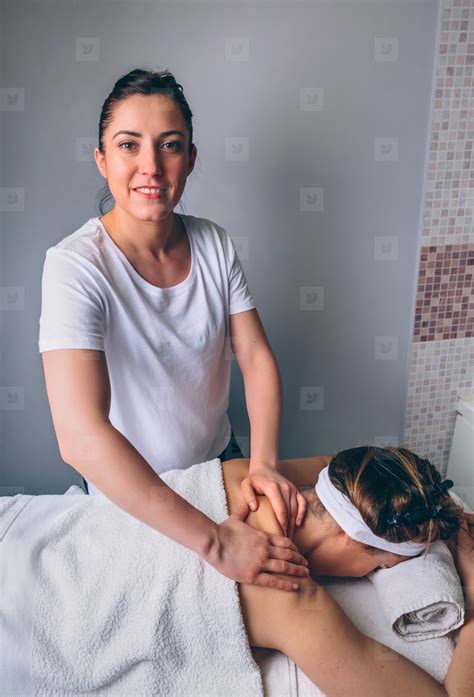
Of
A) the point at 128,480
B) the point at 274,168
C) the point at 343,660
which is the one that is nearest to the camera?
the point at 343,660

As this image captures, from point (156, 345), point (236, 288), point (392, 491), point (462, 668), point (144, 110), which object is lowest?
point (462, 668)

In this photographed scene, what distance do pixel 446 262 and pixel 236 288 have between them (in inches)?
36.1

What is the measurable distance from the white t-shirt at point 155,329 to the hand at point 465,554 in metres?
0.64

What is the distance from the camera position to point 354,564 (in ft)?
4.25

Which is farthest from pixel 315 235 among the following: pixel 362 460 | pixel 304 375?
pixel 362 460

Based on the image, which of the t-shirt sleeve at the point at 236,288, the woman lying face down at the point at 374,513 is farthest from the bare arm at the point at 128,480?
the t-shirt sleeve at the point at 236,288

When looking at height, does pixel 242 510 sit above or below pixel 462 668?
above

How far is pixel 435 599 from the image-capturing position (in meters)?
1.17

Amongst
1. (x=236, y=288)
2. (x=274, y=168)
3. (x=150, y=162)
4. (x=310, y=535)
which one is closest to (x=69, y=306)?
(x=150, y=162)

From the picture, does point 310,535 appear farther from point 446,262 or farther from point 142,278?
point 446,262

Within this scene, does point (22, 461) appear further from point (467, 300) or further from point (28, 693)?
point (467, 300)

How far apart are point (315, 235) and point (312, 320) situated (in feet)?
0.92

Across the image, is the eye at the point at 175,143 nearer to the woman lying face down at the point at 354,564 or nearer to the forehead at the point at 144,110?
the forehead at the point at 144,110

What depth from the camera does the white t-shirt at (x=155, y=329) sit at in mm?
1237
